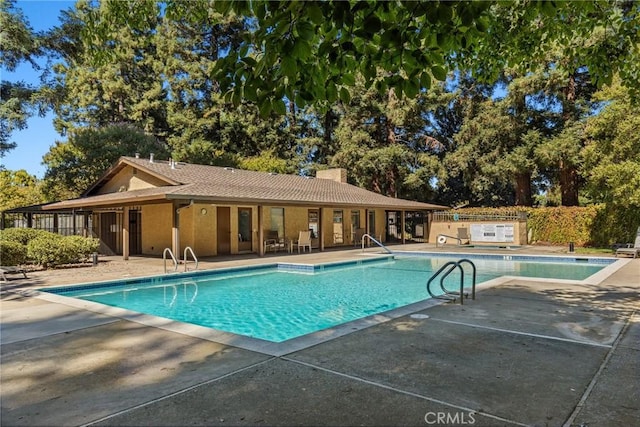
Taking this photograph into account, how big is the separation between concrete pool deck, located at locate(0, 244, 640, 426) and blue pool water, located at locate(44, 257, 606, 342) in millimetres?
2099

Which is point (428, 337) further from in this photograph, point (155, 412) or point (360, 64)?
point (360, 64)

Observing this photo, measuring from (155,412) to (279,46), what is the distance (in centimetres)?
274

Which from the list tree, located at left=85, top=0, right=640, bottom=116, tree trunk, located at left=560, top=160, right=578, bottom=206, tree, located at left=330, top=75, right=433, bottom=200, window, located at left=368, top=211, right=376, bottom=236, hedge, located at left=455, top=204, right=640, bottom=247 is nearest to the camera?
tree, located at left=85, top=0, right=640, bottom=116

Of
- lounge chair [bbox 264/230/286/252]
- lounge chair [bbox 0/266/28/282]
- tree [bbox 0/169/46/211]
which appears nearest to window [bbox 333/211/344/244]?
lounge chair [bbox 264/230/286/252]

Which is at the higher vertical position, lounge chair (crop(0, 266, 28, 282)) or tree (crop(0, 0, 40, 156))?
tree (crop(0, 0, 40, 156))

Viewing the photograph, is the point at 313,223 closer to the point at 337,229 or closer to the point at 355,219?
the point at 337,229

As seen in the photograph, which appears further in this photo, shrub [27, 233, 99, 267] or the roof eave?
the roof eave

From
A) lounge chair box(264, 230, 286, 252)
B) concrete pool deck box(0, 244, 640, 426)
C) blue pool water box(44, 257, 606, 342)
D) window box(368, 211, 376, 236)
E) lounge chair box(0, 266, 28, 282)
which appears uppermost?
window box(368, 211, 376, 236)

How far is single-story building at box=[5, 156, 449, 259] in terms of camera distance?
1661 cm

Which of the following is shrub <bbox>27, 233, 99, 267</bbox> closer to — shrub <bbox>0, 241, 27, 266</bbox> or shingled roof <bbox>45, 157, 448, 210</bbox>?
shrub <bbox>0, 241, 27, 266</bbox>

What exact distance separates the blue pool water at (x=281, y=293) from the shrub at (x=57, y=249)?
4.08m

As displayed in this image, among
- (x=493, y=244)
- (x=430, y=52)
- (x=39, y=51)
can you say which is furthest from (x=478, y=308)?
(x=39, y=51)

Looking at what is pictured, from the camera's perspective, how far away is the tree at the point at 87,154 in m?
27.0

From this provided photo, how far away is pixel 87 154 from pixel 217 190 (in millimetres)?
15578
